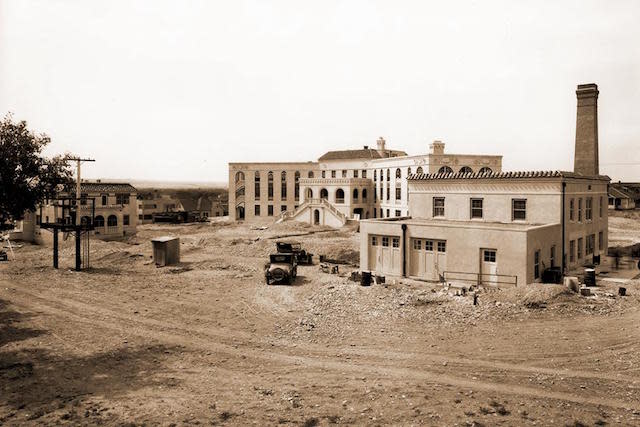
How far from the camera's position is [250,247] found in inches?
1935

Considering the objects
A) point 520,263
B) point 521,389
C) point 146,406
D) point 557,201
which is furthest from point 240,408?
point 557,201

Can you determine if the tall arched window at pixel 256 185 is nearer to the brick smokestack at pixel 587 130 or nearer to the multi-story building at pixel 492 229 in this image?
the multi-story building at pixel 492 229

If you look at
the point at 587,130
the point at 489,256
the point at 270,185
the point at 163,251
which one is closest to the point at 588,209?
the point at 587,130

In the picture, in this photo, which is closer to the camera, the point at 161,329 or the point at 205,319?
the point at 161,329

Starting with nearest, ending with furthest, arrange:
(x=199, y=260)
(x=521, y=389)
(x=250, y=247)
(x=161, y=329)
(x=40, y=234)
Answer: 1. (x=521, y=389)
2. (x=161, y=329)
3. (x=199, y=260)
4. (x=250, y=247)
5. (x=40, y=234)

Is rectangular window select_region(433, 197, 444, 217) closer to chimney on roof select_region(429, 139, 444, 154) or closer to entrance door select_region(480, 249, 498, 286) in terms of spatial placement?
entrance door select_region(480, 249, 498, 286)

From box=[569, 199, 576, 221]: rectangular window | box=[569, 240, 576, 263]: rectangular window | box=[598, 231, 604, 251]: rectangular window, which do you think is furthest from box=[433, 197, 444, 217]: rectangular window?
box=[598, 231, 604, 251]: rectangular window

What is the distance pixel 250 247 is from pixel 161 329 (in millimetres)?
27851

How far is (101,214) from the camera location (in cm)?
5647

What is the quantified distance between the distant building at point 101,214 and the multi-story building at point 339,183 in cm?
2311

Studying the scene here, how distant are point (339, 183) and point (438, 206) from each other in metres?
37.3

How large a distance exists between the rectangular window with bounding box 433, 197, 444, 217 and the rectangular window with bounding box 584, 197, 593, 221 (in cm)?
1026

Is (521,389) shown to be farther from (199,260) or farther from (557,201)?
(199,260)

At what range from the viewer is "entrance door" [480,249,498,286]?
2581cm
